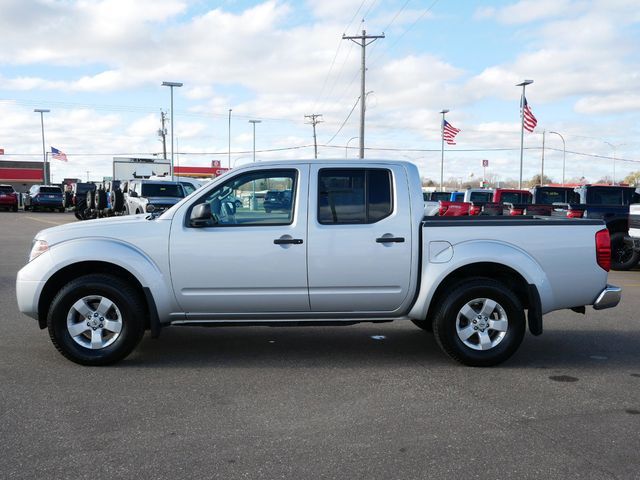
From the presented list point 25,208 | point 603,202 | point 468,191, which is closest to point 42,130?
point 25,208

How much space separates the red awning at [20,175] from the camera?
3745 inches

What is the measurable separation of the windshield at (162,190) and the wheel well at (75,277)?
17.9 metres

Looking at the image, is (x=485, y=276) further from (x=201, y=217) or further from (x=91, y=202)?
(x=91, y=202)

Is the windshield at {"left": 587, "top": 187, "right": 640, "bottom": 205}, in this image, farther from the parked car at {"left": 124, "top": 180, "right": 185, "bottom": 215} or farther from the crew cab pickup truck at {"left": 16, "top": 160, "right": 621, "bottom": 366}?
the parked car at {"left": 124, "top": 180, "right": 185, "bottom": 215}

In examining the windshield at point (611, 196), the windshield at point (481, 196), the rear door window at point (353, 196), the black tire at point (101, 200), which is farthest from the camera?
the black tire at point (101, 200)

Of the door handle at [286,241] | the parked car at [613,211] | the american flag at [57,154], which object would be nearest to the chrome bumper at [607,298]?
the door handle at [286,241]

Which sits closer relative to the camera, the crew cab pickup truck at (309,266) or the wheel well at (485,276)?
the crew cab pickup truck at (309,266)

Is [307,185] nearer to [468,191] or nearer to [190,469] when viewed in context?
[190,469]

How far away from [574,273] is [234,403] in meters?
3.37

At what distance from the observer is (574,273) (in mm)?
6250

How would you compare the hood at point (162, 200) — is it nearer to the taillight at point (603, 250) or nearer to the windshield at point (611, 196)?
the windshield at point (611, 196)

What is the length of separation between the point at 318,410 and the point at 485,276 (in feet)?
7.98

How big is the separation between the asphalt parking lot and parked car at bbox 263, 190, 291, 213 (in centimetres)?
148

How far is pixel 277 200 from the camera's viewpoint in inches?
245
